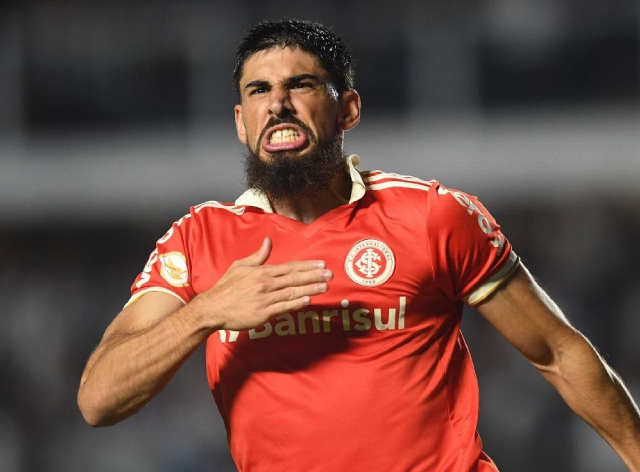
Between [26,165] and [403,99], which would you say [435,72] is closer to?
[403,99]

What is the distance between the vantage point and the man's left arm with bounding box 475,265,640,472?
2.62 metres

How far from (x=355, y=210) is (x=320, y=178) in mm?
131

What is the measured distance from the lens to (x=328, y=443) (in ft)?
8.34

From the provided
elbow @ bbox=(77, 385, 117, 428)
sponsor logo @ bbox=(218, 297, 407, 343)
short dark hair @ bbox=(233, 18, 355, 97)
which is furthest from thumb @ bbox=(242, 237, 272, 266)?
short dark hair @ bbox=(233, 18, 355, 97)

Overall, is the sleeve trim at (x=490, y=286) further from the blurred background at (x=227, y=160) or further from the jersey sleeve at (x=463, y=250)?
the blurred background at (x=227, y=160)

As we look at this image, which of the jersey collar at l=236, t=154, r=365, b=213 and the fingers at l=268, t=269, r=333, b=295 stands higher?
the jersey collar at l=236, t=154, r=365, b=213

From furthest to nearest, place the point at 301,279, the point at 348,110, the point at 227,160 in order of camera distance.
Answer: the point at 227,160, the point at 348,110, the point at 301,279

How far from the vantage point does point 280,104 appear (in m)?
2.63

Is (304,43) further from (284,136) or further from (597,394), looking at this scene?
(597,394)

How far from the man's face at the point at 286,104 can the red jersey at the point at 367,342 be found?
0.22m

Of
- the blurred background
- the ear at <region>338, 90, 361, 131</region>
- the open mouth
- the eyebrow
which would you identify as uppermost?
the eyebrow

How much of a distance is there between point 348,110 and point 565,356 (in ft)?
3.03

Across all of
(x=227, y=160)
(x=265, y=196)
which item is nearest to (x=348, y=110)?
(x=265, y=196)

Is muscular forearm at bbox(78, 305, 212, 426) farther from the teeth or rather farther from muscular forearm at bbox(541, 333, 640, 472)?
muscular forearm at bbox(541, 333, 640, 472)
